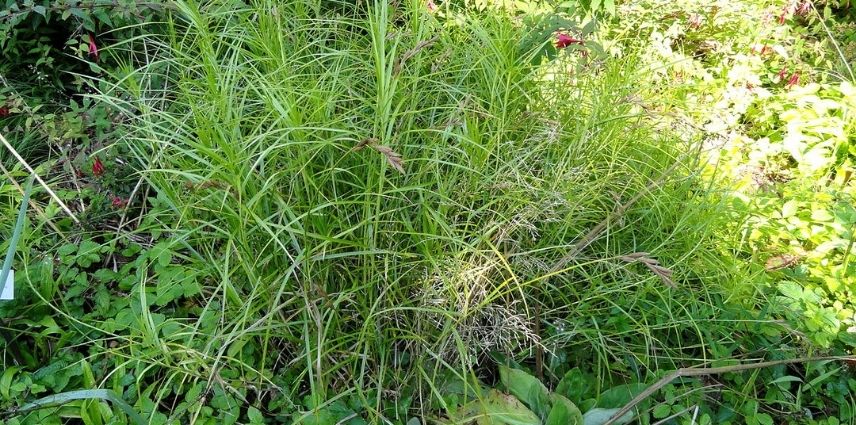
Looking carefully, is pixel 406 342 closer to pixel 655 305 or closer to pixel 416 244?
pixel 416 244

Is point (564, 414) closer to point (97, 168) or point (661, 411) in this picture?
point (661, 411)

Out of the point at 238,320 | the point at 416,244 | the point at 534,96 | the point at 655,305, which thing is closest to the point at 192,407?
the point at 238,320

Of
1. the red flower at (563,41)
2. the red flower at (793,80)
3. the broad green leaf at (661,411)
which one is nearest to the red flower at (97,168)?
the red flower at (563,41)

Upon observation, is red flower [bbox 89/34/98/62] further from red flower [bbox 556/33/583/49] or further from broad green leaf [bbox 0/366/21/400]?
red flower [bbox 556/33/583/49]

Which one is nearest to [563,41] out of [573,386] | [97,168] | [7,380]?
[573,386]

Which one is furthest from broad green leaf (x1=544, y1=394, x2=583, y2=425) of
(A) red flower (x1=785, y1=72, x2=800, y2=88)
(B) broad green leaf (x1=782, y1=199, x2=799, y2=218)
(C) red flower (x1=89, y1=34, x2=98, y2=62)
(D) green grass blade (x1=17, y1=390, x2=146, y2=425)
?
(A) red flower (x1=785, y1=72, x2=800, y2=88)

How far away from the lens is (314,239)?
71.3 inches

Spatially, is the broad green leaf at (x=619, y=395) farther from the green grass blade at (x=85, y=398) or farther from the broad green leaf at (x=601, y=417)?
the green grass blade at (x=85, y=398)

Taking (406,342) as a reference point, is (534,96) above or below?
above

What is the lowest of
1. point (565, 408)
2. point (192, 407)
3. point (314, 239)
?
point (192, 407)

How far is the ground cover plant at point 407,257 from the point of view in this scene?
5.57 ft

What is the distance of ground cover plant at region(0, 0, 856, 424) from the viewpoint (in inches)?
66.9

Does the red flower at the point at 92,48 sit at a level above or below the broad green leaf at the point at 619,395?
above

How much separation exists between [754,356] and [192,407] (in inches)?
60.5
